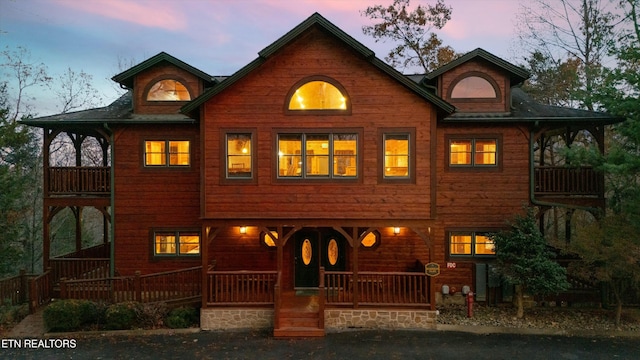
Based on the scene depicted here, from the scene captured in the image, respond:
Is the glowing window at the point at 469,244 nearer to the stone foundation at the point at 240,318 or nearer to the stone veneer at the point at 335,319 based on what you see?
the stone veneer at the point at 335,319

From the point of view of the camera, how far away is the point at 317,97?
11.7 m

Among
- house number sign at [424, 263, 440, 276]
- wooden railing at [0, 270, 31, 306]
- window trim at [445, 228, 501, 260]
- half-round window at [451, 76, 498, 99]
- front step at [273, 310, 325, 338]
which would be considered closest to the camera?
front step at [273, 310, 325, 338]

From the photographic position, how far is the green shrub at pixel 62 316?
427 inches

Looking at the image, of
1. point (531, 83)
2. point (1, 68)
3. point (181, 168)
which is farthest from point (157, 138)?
point (531, 83)

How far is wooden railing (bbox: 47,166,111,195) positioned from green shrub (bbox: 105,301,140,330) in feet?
14.8

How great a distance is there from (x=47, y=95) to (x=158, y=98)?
1366 centimetres

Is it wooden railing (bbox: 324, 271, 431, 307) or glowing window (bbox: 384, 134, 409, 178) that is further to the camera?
glowing window (bbox: 384, 134, 409, 178)

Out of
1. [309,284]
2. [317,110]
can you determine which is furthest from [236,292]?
[317,110]

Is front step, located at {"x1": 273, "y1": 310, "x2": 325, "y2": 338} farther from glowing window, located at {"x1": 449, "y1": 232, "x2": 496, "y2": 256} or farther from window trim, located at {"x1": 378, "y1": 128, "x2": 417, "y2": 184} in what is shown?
glowing window, located at {"x1": 449, "y1": 232, "x2": 496, "y2": 256}

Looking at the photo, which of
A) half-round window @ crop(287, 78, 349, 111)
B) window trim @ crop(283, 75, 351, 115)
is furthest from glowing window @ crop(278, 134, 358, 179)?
half-round window @ crop(287, 78, 349, 111)

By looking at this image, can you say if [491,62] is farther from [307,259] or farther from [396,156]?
[307,259]

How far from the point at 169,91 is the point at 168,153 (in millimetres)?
2260

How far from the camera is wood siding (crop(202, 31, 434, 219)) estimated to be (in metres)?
11.5

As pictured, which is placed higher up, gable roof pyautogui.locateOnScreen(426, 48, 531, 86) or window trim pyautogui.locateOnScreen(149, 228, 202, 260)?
gable roof pyautogui.locateOnScreen(426, 48, 531, 86)
